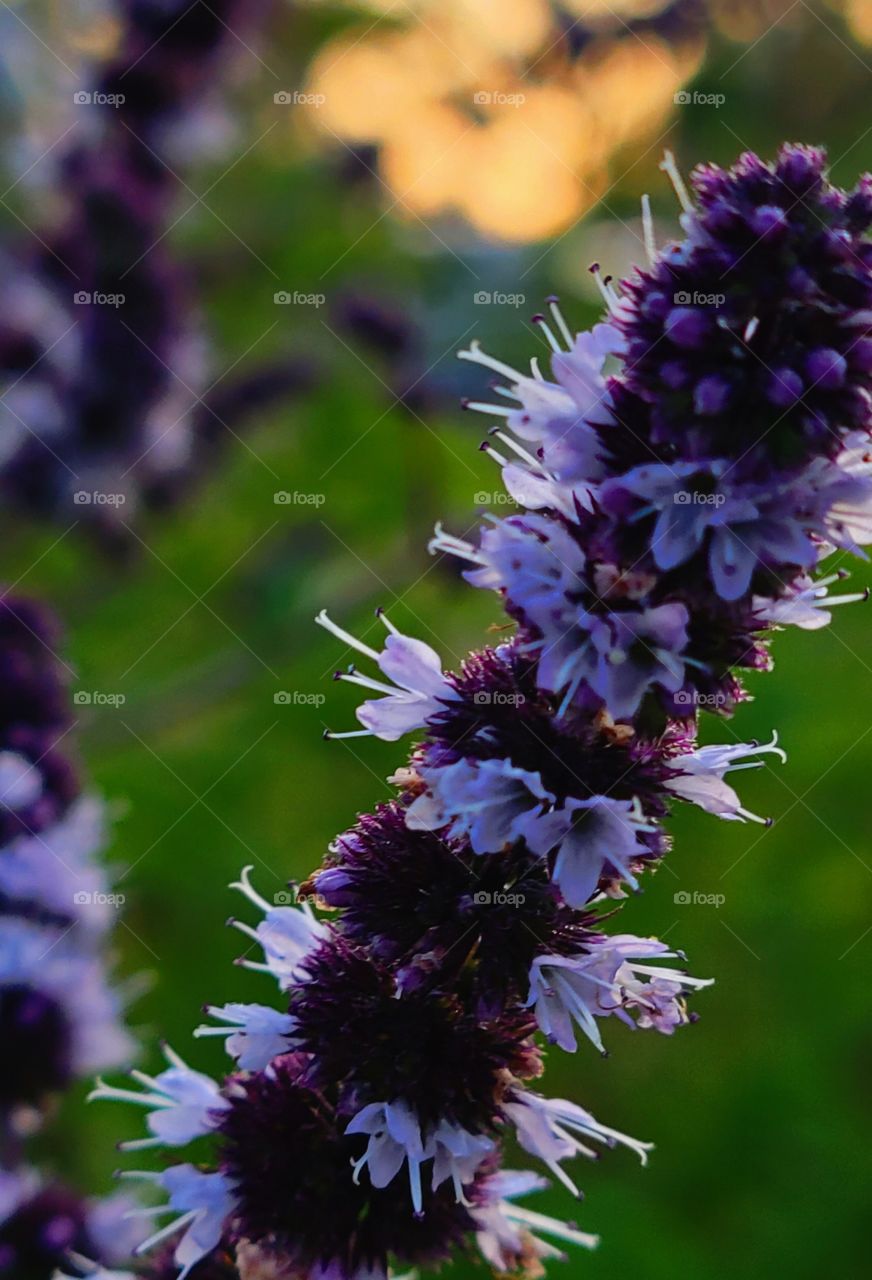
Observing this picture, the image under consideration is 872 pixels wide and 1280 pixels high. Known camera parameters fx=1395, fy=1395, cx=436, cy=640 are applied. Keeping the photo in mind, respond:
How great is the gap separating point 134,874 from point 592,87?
3.15 metres

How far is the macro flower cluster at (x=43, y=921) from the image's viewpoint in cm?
254

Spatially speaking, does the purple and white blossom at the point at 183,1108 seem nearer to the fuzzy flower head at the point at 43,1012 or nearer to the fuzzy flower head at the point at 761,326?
the fuzzy flower head at the point at 43,1012

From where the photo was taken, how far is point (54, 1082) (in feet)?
8.82

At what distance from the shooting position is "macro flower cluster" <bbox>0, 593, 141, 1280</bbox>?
8.33 ft

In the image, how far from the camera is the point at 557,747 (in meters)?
1.64

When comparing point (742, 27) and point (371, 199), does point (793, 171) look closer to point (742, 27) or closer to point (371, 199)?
point (371, 199)

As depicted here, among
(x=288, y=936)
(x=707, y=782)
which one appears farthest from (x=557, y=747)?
(x=288, y=936)

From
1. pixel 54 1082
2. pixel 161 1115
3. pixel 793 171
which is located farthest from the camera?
pixel 54 1082

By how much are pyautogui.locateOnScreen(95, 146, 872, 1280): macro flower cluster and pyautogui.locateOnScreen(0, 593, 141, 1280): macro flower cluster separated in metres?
0.75

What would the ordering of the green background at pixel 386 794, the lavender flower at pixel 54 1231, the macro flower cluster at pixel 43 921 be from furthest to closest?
the green background at pixel 386 794
the macro flower cluster at pixel 43 921
the lavender flower at pixel 54 1231

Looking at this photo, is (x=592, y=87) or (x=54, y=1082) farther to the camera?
(x=592, y=87)

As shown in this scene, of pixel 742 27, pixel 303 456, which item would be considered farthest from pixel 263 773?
pixel 742 27

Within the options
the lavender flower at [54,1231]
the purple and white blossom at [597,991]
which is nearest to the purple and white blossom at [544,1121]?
the purple and white blossom at [597,991]

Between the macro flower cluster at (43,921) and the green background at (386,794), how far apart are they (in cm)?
41
